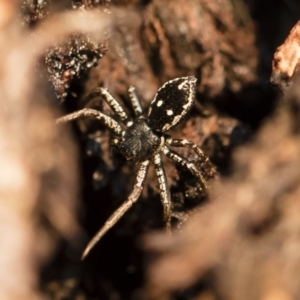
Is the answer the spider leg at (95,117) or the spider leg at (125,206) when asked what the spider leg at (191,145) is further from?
the spider leg at (95,117)

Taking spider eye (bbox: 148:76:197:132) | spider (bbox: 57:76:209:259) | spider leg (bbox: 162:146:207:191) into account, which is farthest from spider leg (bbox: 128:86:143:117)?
spider leg (bbox: 162:146:207:191)

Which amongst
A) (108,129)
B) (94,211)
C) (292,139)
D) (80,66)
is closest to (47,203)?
(94,211)

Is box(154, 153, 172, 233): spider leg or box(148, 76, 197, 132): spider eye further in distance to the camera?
box(148, 76, 197, 132): spider eye

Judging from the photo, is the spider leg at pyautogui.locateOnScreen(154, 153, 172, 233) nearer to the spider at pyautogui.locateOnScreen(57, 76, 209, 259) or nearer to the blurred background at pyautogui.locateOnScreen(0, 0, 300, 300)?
the spider at pyautogui.locateOnScreen(57, 76, 209, 259)

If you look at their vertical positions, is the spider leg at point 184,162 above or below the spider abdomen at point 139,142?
below

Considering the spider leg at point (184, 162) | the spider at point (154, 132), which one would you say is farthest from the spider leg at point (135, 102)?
the spider leg at point (184, 162)

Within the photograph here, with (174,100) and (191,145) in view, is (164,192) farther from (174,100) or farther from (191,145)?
(174,100)

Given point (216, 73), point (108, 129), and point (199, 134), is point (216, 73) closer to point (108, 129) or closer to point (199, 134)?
point (199, 134)
